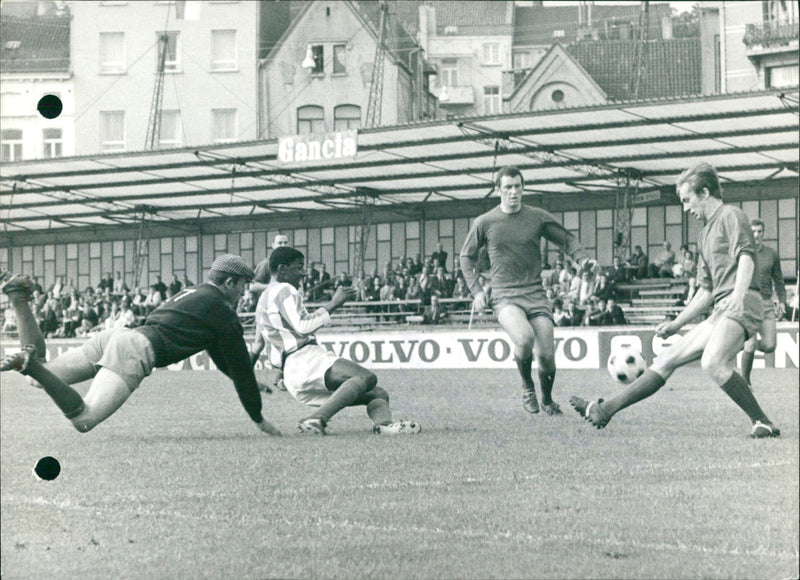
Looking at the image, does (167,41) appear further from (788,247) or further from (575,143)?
(788,247)

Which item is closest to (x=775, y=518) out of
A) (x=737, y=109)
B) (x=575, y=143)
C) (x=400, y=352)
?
(x=737, y=109)

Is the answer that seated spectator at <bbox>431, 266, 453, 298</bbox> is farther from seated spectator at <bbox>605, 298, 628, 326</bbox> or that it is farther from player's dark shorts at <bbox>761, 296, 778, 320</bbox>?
player's dark shorts at <bbox>761, 296, 778, 320</bbox>

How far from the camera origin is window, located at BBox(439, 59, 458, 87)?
73.7 metres

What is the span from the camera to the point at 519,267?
8945 mm

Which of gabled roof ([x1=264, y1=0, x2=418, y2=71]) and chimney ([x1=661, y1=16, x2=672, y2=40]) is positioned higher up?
gabled roof ([x1=264, y1=0, x2=418, y2=71])

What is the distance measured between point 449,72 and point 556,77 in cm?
2644

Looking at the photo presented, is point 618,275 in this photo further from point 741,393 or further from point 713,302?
point 713,302

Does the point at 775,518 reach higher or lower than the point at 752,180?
lower

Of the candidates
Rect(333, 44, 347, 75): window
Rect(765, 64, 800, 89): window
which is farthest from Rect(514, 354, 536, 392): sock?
Rect(333, 44, 347, 75): window

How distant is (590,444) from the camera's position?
7.30 meters

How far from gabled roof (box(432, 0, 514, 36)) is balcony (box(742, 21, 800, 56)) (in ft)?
220

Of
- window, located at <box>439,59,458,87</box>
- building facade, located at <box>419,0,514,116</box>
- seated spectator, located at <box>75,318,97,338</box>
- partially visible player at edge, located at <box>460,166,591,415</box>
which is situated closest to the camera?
seated spectator, located at <box>75,318,97,338</box>

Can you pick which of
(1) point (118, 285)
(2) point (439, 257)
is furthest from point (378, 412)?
(2) point (439, 257)

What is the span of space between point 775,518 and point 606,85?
3764 centimetres
